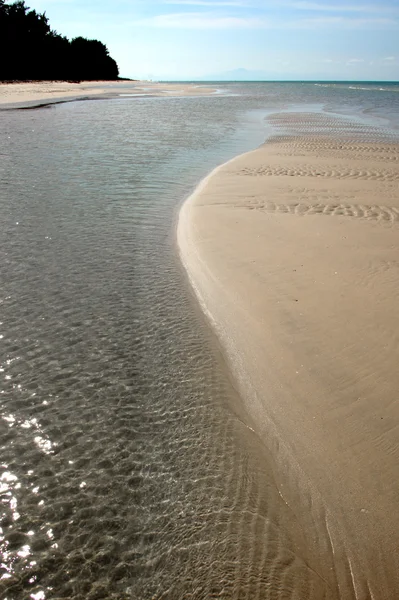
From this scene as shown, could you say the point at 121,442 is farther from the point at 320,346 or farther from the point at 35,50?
the point at 35,50

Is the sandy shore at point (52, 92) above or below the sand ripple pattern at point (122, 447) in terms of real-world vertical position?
above

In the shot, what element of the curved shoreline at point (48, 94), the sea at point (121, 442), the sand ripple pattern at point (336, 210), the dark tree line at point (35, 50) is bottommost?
the sea at point (121, 442)

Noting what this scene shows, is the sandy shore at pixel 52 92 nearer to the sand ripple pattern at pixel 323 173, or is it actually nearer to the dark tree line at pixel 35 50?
the dark tree line at pixel 35 50

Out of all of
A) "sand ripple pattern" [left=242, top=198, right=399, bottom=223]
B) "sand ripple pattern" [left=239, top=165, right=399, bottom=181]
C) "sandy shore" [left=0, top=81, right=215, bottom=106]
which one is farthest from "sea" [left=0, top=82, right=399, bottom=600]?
"sandy shore" [left=0, top=81, right=215, bottom=106]

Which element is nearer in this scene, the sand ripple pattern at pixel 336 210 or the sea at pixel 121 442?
the sea at pixel 121 442

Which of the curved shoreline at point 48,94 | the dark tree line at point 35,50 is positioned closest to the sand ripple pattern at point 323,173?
the curved shoreline at point 48,94

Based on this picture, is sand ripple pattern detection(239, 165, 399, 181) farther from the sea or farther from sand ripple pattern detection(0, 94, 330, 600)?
sand ripple pattern detection(0, 94, 330, 600)
